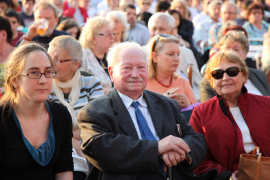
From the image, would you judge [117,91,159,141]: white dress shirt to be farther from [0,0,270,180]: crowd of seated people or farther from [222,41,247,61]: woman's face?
[222,41,247,61]: woman's face

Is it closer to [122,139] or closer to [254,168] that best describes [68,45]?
[122,139]

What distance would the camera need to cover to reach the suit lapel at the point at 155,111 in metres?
3.00

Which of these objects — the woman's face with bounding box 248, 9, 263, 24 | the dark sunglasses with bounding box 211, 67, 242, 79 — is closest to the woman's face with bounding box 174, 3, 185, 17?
the woman's face with bounding box 248, 9, 263, 24

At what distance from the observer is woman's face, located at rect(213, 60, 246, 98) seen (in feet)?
12.0

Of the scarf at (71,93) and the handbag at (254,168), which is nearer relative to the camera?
the handbag at (254,168)

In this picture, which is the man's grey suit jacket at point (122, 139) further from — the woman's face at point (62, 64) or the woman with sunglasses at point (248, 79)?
the woman with sunglasses at point (248, 79)

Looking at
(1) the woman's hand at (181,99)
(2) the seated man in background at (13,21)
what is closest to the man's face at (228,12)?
(2) the seated man in background at (13,21)

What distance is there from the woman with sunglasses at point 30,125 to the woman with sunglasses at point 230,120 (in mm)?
1443

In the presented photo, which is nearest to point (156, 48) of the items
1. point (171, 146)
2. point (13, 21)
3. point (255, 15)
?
point (171, 146)

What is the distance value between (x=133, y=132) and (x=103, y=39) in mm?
2991

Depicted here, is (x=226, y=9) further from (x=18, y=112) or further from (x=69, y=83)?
(x=18, y=112)

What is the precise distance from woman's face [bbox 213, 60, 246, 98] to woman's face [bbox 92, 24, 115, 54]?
7.72 feet

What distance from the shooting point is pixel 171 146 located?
2715 mm

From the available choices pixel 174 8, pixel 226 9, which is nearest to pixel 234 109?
pixel 226 9
